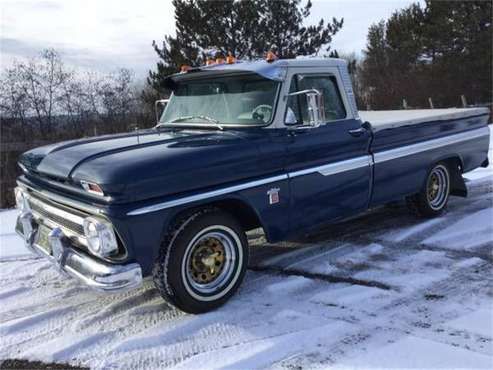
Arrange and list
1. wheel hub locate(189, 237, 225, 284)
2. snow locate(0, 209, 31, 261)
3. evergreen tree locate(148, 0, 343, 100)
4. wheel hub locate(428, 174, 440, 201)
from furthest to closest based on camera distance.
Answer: evergreen tree locate(148, 0, 343, 100), wheel hub locate(428, 174, 440, 201), snow locate(0, 209, 31, 261), wheel hub locate(189, 237, 225, 284)

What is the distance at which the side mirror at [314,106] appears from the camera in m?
4.37

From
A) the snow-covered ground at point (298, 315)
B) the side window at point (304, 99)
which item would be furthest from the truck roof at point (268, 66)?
the snow-covered ground at point (298, 315)

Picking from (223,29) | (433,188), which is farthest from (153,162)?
(223,29)

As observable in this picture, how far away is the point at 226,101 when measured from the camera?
488cm

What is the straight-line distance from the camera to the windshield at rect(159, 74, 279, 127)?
464 centimetres

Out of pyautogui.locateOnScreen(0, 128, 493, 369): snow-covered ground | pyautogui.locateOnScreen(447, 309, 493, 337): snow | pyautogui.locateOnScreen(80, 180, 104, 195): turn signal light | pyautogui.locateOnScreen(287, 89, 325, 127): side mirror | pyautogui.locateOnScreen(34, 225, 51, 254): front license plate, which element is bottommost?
pyautogui.locateOnScreen(447, 309, 493, 337): snow

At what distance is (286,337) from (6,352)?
2037mm

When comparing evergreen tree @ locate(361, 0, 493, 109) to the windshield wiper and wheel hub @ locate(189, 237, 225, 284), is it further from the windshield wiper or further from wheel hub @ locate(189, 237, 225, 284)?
wheel hub @ locate(189, 237, 225, 284)

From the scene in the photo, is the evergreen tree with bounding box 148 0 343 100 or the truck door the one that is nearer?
the truck door

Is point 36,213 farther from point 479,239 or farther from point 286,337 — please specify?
point 479,239

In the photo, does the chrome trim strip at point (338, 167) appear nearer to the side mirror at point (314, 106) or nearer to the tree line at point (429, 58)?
the side mirror at point (314, 106)

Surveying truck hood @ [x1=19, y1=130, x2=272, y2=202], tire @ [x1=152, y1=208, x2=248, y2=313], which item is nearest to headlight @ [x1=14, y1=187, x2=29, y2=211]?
truck hood @ [x1=19, y1=130, x2=272, y2=202]

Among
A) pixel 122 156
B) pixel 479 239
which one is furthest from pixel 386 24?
pixel 122 156

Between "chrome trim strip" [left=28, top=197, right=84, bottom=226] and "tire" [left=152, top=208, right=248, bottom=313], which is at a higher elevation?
"chrome trim strip" [left=28, top=197, right=84, bottom=226]
